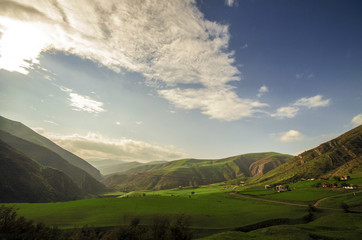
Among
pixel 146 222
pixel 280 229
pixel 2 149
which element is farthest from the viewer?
pixel 2 149

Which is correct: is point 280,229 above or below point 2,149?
below

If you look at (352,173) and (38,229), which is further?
(352,173)

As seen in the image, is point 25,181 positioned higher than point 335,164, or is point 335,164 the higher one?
point 335,164

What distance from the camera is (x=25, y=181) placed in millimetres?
134625

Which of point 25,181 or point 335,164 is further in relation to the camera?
point 335,164

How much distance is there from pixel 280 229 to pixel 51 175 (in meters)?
200

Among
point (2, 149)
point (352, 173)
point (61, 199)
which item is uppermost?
point (2, 149)

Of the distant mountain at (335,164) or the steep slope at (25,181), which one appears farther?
the distant mountain at (335,164)

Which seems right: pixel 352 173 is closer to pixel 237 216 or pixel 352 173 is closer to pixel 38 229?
pixel 237 216

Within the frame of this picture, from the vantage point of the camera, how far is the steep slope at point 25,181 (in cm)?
12206

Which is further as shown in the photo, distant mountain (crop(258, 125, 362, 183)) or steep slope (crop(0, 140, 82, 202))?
distant mountain (crop(258, 125, 362, 183))

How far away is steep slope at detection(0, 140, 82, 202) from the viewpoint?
122m

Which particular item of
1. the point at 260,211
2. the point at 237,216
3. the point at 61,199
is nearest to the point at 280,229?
the point at 237,216

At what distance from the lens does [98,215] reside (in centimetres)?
6894
